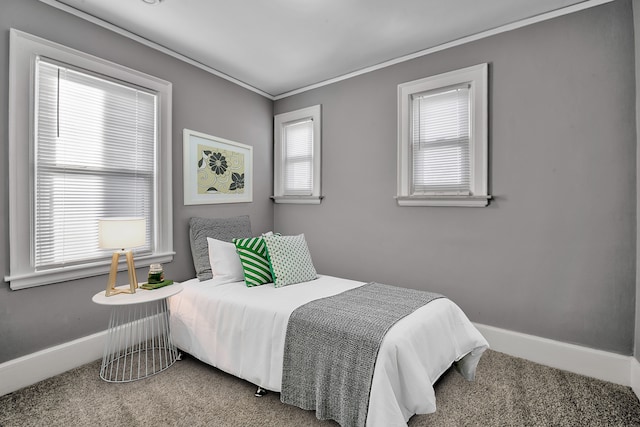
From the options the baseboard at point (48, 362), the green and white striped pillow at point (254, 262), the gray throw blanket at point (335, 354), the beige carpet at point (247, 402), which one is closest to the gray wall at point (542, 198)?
the beige carpet at point (247, 402)

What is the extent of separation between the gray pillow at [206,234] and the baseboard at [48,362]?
897 millimetres

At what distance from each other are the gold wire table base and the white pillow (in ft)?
1.65

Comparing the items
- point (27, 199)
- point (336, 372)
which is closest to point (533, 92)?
point (336, 372)

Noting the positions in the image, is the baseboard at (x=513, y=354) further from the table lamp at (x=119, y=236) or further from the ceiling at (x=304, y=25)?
the ceiling at (x=304, y=25)

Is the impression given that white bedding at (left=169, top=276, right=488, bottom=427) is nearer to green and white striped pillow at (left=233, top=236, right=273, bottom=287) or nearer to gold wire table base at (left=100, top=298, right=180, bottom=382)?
green and white striped pillow at (left=233, top=236, right=273, bottom=287)

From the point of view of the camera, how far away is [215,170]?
3.47m

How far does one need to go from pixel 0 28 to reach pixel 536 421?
4084 mm

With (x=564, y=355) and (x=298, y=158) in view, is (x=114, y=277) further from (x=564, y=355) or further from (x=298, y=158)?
(x=564, y=355)

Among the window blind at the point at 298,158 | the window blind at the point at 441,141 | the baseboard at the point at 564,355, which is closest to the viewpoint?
the baseboard at the point at 564,355

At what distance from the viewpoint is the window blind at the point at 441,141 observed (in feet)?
9.41

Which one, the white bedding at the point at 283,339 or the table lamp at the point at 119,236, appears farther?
the table lamp at the point at 119,236

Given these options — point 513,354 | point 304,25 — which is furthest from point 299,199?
point 513,354

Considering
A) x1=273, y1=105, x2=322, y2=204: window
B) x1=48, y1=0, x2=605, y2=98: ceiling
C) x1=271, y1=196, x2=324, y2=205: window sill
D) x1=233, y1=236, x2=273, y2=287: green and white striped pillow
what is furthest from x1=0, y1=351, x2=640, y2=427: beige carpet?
x1=48, y1=0, x2=605, y2=98: ceiling

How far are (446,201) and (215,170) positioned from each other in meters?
2.39
